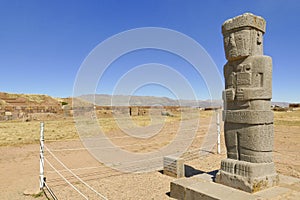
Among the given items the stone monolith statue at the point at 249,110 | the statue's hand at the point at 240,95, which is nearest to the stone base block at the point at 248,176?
the stone monolith statue at the point at 249,110

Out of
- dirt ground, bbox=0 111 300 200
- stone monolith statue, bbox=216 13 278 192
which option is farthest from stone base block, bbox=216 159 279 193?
dirt ground, bbox=0 111 300 200

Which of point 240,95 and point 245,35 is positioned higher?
point 245,35

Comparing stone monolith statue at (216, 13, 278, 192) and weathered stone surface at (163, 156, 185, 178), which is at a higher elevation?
stone monolith statue at (216, 13, 278, 192)

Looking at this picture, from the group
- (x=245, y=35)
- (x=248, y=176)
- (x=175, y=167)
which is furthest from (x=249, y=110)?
(x=175, y=167)

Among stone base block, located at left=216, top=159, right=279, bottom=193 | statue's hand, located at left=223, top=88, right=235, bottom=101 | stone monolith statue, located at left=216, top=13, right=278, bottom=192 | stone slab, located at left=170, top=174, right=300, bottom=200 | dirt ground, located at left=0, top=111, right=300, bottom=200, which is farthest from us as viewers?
dirt ground, located at left=0, top=111, right=300, bottom=200

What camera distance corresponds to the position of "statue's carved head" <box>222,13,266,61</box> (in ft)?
13.7

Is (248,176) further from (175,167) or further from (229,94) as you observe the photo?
(175,167)

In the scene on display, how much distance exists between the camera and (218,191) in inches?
162

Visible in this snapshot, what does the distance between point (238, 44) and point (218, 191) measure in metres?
2.77

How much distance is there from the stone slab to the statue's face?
8.21ft

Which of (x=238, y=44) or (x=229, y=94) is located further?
(x=229, y=94)

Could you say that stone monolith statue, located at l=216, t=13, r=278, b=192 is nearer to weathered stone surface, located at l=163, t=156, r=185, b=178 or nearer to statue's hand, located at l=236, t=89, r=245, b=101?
statue's hand, located at l=236, t=89, r=245, b=101

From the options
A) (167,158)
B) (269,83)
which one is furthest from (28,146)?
(269,83)

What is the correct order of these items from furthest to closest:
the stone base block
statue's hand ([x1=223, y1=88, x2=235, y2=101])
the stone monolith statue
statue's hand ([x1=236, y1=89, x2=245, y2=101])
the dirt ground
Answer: the dirt ground
statue's hand ([x1=223, y1=88, x2=235, y2=101])
statue's hand ([x1=236, y1=89, x2=245, y2=101])
the stone monolith statue
the stone base block
